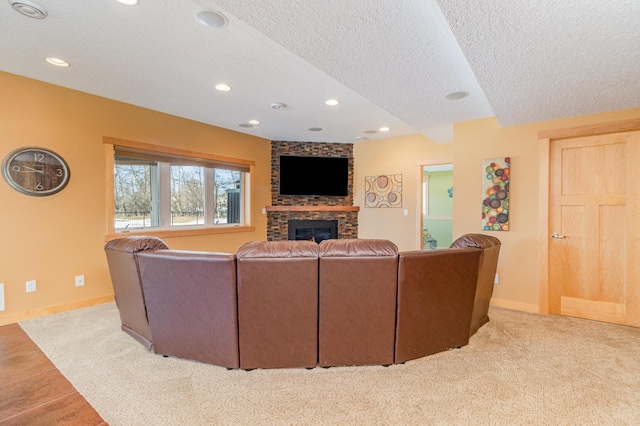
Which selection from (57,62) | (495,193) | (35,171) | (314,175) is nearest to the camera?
(57,62)

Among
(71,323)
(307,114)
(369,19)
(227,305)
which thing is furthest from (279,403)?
(307,114)

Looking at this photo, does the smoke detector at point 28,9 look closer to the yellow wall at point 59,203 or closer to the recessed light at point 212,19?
the recessed light at point 212,19

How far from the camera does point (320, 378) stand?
211cm

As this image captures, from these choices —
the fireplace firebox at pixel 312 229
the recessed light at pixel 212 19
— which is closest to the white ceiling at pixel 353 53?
the recessed light at pixel 212 19

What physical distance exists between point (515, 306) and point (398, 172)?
2.98 metres

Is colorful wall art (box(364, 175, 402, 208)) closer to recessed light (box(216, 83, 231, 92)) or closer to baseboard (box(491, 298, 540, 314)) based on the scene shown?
baseboard (box(491, 298, 540, 314))

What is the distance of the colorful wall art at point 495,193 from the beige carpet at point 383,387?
148 centimetres

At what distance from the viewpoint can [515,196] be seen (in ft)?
12.2

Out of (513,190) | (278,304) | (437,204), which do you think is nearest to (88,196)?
(278,304)

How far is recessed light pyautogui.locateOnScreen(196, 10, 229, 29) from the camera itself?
2.07 metres

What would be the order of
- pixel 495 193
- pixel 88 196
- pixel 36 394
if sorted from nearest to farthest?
pixel 36 394, pixel 88 196, pixel 495 193

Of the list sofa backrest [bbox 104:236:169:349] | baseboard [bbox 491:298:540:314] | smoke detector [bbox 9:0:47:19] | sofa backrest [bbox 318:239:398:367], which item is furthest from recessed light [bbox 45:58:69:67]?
baseboard [bbox 491:298:540:314]

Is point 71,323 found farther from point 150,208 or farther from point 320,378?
point 320,378

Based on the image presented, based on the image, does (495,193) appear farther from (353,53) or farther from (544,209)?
(353,53)
